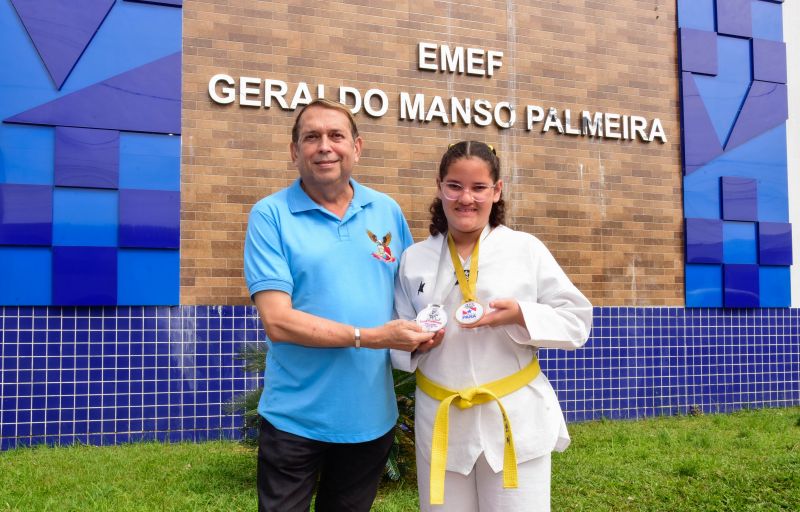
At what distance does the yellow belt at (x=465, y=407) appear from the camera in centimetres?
224

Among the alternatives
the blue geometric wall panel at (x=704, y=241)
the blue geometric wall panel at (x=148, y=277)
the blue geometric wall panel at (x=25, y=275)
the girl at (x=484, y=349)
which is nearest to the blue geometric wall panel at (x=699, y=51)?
the blue geometric wall panel at (x=704, y=241)

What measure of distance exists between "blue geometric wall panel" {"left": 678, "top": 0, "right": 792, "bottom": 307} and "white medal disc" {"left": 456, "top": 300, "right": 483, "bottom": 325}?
6.95 m

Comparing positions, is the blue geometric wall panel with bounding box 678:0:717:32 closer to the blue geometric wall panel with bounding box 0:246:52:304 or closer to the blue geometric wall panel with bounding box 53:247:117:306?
the blue geometric wall panel with bounding box 53:247:117:306

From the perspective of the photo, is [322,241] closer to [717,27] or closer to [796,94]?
[717,27]

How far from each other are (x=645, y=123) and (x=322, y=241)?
689 centimetres

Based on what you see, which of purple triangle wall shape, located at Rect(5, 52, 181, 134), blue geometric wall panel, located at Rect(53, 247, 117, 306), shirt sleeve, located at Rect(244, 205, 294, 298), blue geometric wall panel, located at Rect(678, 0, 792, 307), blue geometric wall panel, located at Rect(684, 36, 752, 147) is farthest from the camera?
blue geometric wall panel, located at Rect(684, 36, 752, 147)

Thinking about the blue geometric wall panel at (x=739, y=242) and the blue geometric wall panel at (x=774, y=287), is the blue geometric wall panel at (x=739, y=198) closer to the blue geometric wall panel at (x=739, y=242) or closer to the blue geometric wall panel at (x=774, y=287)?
the blue geometric wall panel at (x=739, y=242)

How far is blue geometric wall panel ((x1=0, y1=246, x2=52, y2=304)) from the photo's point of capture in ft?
20.2

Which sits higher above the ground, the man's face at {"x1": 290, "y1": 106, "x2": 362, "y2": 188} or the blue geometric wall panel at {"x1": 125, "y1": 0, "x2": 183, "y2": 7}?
the blue geometric wall panel at {"x1": 125, "y1": 0, "x2": 183, "y2": 7}

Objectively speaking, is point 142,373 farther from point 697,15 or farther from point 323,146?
point 697,15

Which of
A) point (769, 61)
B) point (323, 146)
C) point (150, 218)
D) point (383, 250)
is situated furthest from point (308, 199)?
point (769, 61)

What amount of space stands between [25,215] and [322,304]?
4762mm

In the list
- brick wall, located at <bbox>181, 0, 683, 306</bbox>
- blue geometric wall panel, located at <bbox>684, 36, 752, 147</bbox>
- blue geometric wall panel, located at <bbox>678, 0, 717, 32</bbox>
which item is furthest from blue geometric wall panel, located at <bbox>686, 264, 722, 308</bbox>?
blue geometric wall panel, located at <bbox>678, 0, 717, 32</bbox>

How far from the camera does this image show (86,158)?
6367 mm
